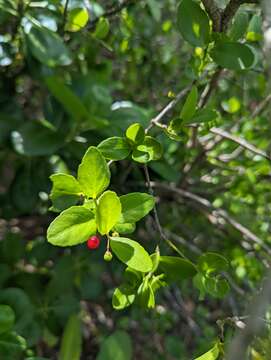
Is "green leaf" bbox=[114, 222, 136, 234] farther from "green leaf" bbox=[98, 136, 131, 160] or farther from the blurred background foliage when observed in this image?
the blurred background foliage

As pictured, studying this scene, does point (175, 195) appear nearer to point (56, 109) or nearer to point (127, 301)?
point (56, 109)

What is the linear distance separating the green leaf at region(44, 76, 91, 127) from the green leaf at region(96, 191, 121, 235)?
509mm

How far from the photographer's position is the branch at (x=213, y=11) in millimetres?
778

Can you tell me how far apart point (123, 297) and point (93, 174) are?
0.19 meters

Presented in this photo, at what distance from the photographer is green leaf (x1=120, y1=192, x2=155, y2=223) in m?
0.73

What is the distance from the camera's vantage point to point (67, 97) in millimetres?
1178

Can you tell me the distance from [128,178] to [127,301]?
1.76 ft

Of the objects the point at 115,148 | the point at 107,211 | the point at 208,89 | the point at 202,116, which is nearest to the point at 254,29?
the point at 208,89

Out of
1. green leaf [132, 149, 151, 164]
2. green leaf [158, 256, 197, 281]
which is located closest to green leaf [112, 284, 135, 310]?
green leaf [158, 256, 197, 281]

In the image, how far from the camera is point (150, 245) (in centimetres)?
130

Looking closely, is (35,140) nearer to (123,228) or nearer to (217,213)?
(217,213)

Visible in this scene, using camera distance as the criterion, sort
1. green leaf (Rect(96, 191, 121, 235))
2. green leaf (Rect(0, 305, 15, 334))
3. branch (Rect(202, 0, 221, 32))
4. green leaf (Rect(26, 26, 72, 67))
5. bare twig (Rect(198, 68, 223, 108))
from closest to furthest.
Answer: green leaf (Rect(96, 191, 121, 235)) → branch (Rect(202, 0, 221, 32)) → green leaf (Rect(0, 305, 15, 334)) → bare twig (Rect(198, 68, 223, 108)) → green leaf (Rect(26, 26, 72, 67))

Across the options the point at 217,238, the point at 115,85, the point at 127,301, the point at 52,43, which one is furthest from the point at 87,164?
the point at 217,238

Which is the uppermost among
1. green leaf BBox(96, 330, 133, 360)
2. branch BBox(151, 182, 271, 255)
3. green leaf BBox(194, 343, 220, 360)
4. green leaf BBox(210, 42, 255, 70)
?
green leaf BBox(210, 42, 255, 70)
